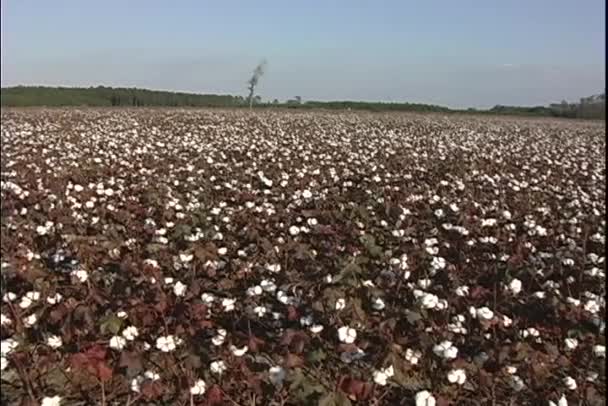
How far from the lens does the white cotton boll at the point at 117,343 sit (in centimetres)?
400

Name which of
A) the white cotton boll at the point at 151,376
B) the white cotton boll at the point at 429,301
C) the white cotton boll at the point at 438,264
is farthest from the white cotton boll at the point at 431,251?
the white cotton boll at the point at 151,376

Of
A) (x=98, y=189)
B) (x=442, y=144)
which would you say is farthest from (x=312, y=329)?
(x=442, y=144)

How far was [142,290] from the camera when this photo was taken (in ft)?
15.9

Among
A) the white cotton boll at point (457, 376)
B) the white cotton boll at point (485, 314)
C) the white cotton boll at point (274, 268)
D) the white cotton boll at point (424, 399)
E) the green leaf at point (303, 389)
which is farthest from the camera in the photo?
the white cotton boll at point (274, 268)

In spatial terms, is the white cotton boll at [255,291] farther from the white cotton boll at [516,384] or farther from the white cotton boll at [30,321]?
the white cotton boll at [516,384]

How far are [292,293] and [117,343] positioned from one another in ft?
5.07

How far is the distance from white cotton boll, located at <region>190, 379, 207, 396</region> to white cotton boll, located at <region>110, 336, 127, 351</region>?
26.2 inches

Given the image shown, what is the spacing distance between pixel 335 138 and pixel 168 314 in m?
16.3

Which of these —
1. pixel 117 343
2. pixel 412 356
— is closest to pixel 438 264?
pixel 412 356

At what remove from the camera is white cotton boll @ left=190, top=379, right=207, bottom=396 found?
3.61 meters

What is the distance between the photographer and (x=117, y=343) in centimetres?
402

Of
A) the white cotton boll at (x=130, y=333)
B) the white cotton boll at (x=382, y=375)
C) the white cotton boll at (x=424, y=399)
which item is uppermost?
the white cotton boll at (x=130, y=333)

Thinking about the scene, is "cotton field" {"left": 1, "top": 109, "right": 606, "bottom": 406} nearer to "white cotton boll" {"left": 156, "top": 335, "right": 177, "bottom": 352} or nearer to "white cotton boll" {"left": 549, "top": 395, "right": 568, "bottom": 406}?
"white cotton boll" {"left": 156, "top": 335, "right": 177, "bottom": 352}

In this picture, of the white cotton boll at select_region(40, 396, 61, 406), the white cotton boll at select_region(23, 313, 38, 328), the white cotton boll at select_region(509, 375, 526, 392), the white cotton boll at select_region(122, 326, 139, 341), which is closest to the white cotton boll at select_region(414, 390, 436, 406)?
the white cotton boll at select_region(509, 375, 526, 392)
